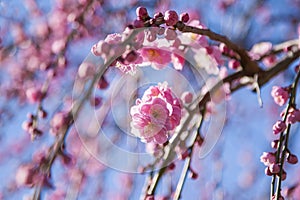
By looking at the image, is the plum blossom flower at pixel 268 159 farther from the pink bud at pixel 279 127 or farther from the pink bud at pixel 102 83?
the pink bud at pixel 102 83

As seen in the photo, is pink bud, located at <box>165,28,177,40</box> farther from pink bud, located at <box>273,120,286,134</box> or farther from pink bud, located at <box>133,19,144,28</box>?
pink bud, located at <box>273,120,286,134</box>

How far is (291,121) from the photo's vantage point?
164cm

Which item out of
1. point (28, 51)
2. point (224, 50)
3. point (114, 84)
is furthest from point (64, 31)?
point (224, 50)

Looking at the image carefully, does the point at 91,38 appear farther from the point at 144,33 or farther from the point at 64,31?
the point at 144,33

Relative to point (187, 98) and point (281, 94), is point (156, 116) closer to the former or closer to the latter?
point (187, 98)

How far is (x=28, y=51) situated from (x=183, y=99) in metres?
1.78

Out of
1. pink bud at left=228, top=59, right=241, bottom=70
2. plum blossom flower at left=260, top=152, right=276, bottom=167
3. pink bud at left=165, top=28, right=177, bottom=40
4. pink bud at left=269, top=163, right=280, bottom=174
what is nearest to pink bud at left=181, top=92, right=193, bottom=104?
pink bud at left=228, top=59, right=241, bottom=70

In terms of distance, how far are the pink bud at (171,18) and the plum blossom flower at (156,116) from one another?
1.13 ft

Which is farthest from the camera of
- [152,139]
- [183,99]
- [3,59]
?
[3,59]

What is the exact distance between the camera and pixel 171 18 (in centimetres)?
148

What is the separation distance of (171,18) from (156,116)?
37cm

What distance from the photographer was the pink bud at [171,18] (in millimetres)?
1476

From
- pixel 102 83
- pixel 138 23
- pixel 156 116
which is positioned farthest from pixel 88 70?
pixel 138 23

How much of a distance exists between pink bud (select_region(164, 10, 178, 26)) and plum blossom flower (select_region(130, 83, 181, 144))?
0.35 metres
